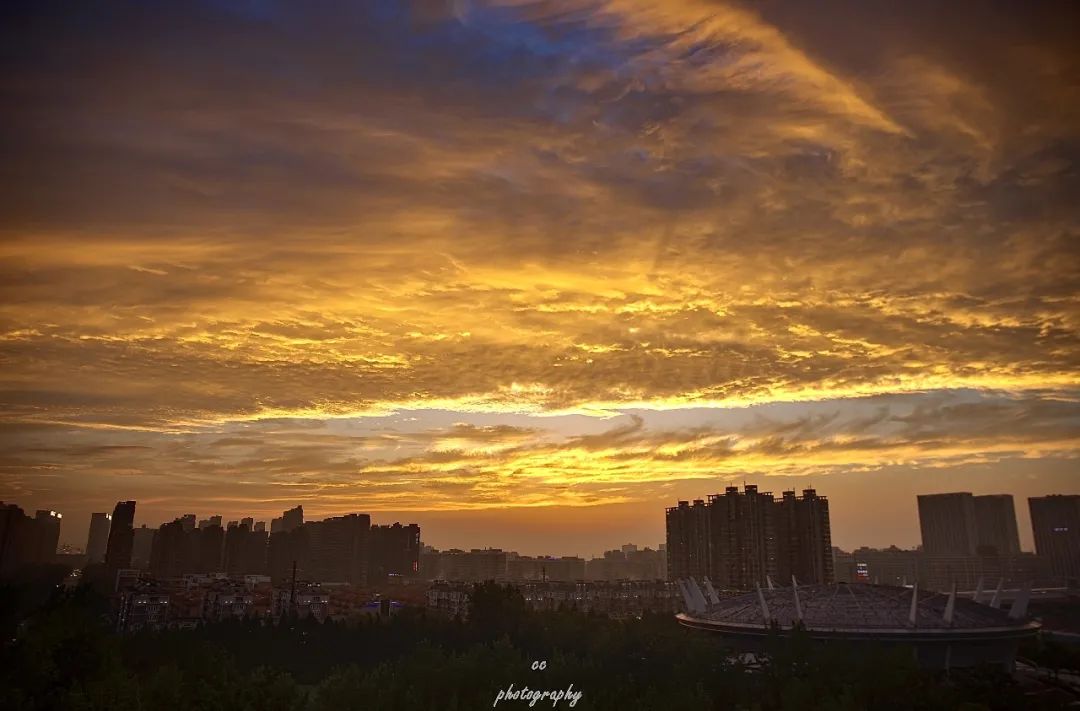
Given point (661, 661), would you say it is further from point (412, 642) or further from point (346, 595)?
point (346, 595)

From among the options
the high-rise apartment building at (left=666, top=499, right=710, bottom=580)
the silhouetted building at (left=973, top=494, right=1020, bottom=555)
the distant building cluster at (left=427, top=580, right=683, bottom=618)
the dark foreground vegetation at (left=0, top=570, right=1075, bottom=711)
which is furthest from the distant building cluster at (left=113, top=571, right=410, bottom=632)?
the silhouetted building at (left=973, top=494, right=1020, bottom=555)

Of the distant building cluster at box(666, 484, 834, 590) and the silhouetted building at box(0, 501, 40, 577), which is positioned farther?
the distant building cluster at box(666, 484, 834, 590)

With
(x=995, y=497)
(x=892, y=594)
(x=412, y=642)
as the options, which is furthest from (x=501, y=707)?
(x=995, y=497)

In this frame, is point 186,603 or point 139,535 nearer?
point 186,603

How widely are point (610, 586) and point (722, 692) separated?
95.7 metres

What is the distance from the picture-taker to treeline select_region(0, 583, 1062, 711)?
30.2 meters

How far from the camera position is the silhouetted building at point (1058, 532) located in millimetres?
168750

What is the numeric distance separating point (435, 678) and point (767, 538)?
7617 centimetres

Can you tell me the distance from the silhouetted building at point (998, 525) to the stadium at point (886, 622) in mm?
153398

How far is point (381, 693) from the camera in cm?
3466

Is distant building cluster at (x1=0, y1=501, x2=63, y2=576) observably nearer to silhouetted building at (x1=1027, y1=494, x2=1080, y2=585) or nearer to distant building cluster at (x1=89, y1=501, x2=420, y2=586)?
distant building cluster at (x1=89, y1=501, x2=420, y2=586)

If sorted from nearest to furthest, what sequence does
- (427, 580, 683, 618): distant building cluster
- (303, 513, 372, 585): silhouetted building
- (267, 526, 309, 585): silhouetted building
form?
(427, 580, 683, 618): distant building cluster, (267, 526, 309, 585): silhouetted building, (303, 513, 372, 585): silhouetted building

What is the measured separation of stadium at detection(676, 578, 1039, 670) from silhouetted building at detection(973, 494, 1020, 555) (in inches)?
6039

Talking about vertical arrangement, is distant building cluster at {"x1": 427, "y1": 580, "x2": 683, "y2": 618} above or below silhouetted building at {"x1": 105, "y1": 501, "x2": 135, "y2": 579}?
below
